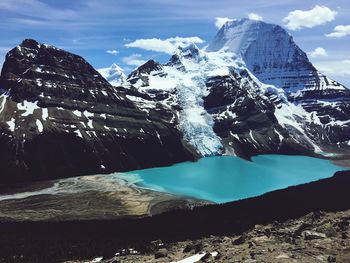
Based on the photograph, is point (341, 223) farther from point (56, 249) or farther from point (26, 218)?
point (26, 218)

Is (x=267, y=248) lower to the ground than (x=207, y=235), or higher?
higher

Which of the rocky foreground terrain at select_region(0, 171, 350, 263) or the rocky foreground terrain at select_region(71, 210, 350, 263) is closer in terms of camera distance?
the rocky foreground terrain at select_region(71, 210, 350, 263)

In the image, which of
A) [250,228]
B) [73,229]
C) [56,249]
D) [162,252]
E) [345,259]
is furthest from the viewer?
[73,229]

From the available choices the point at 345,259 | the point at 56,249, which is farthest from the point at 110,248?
the point at 345,259

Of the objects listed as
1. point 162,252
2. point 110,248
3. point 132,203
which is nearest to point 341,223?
point 162,252

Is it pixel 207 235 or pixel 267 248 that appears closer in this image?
pixel 267 248

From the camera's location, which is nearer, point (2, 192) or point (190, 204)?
point (190, 204)

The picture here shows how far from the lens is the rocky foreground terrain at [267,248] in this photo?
76.2 m

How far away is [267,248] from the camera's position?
280 ft

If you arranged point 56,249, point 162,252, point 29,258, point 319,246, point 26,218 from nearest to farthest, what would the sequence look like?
point 319,246 < point 162,252 < point 29,258 < point 56,249 < point 26,218

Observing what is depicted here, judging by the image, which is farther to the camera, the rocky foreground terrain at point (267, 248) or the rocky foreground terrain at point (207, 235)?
the rocky foreground terrain at point (207, 235)

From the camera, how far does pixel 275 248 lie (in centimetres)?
8462

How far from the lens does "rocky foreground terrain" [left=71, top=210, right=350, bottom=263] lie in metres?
76.2

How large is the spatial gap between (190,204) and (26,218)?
51.4 m
